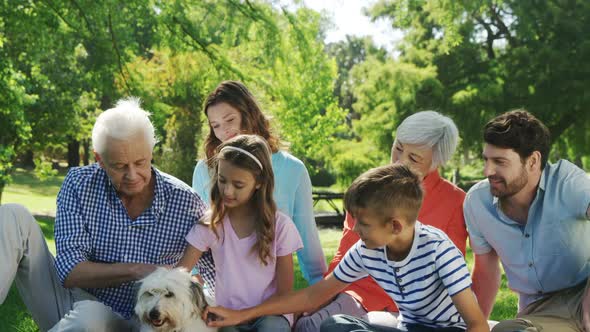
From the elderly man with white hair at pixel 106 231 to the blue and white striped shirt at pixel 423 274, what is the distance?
117cm

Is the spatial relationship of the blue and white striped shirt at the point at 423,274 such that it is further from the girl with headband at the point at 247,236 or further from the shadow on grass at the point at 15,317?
the shadow on grass at the point at 15,317

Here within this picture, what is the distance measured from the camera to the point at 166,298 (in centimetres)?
322

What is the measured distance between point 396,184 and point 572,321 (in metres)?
1.25

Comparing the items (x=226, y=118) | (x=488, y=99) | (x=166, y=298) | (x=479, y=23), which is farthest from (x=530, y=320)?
(x=479, y=23)

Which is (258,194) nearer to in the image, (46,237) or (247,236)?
(247,236)

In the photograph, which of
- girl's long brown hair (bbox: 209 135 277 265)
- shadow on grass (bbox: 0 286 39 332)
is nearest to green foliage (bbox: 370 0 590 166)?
shadow on grass (bbox: 0 286 39 332)

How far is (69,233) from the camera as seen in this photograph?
388cm

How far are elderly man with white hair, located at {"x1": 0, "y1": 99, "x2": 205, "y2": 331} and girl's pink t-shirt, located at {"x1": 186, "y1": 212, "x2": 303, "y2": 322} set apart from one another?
276 mm

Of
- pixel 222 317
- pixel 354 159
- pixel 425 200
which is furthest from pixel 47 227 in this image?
pixel 222 317

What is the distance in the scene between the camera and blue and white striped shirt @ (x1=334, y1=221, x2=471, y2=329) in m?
3.21

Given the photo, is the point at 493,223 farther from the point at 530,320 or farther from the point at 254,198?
the point at 254,198

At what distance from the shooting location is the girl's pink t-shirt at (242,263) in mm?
3783

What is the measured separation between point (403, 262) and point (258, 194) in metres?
0.97

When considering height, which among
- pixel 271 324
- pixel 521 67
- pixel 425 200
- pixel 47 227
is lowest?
pixel 47 227
